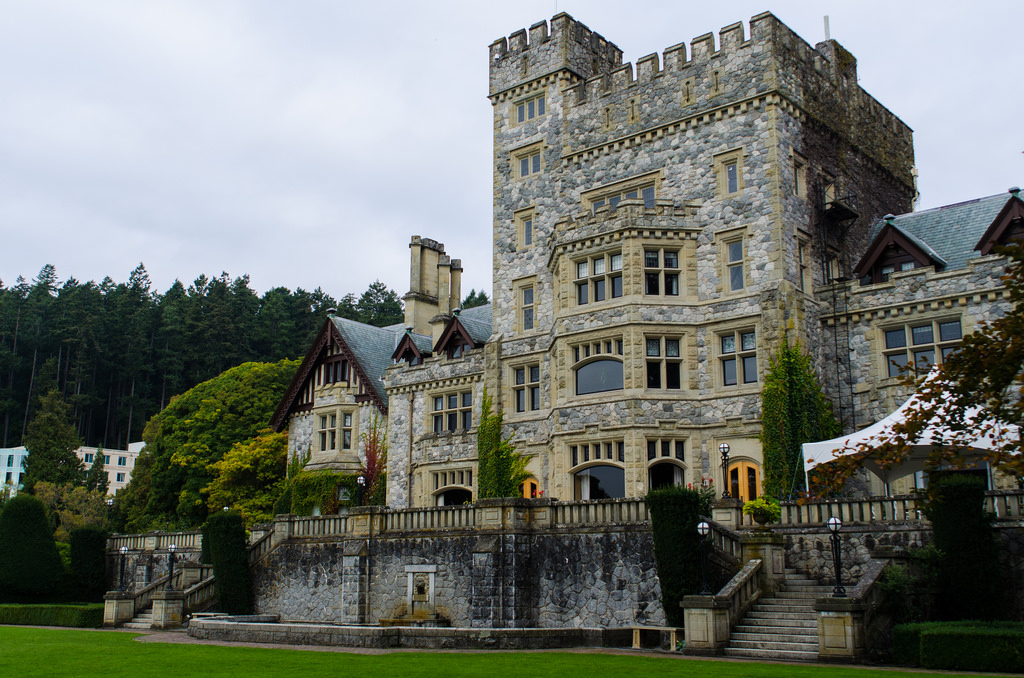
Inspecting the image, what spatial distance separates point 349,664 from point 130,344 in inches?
3473

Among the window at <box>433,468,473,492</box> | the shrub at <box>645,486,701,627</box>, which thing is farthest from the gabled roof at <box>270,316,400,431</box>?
the shrub at <box>645,486,701,627</box>

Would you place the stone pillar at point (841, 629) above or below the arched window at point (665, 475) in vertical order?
below

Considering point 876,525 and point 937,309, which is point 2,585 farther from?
point 937,309

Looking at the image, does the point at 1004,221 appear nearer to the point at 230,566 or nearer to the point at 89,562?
the point at 230,566

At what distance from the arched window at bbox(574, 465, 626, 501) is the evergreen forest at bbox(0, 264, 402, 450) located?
66.1m

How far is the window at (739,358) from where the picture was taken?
29.0 metres

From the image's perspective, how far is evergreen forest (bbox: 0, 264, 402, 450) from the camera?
9312cm

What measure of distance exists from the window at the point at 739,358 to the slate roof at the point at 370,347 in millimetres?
16601

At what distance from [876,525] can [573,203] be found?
57.1ft

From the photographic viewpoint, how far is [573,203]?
3409 centimetres

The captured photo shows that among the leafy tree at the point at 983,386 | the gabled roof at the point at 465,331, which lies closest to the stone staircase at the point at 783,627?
the leafy tree at the point at 983,386

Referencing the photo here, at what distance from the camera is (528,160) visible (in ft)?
118

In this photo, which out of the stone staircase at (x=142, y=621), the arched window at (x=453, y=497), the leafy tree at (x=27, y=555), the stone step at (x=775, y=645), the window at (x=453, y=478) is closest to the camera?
the stone step at (x=775, y=645)

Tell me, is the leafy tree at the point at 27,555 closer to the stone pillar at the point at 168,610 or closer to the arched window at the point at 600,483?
the stone pillar at the point at 168,610
